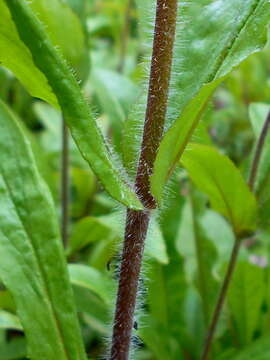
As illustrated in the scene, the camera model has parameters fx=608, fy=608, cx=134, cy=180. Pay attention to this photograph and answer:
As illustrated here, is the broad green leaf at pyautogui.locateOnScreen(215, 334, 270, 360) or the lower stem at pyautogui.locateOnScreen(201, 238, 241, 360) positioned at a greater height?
the lower stem at pyautogui.locateOnScreen(201, 238, 241, 360)

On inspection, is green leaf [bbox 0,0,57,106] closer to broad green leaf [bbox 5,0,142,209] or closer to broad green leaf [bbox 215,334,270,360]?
broad green leaf [bbox 5,0,142,209]

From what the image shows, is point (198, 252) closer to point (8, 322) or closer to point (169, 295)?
point (169, 295)

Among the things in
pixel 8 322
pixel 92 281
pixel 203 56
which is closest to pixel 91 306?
pixel 92 281

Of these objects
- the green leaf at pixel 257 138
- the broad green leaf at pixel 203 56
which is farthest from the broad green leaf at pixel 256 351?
the broad green leaf at pixel 203 56

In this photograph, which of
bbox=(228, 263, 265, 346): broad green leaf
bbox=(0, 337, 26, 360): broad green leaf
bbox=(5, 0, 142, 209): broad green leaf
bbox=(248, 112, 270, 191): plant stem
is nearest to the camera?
bbox=(5, 0, 142, 209): broad green leaf

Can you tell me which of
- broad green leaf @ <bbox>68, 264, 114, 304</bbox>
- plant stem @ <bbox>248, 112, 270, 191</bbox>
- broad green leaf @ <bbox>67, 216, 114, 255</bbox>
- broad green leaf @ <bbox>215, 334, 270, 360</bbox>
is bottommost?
broad green leaf @ <bbox>215, 334, 270, 360</bbox>

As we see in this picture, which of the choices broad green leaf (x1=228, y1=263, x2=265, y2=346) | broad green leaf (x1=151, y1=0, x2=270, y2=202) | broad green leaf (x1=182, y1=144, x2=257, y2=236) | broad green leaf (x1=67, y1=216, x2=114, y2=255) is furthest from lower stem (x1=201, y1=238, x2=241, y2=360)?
broad green leaf (x1=151, y1=0, x2=270, y2=202)

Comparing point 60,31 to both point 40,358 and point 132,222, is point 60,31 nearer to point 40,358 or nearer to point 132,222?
point 132,222

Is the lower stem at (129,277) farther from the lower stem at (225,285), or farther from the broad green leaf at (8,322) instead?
the lower stem at (225,285)
